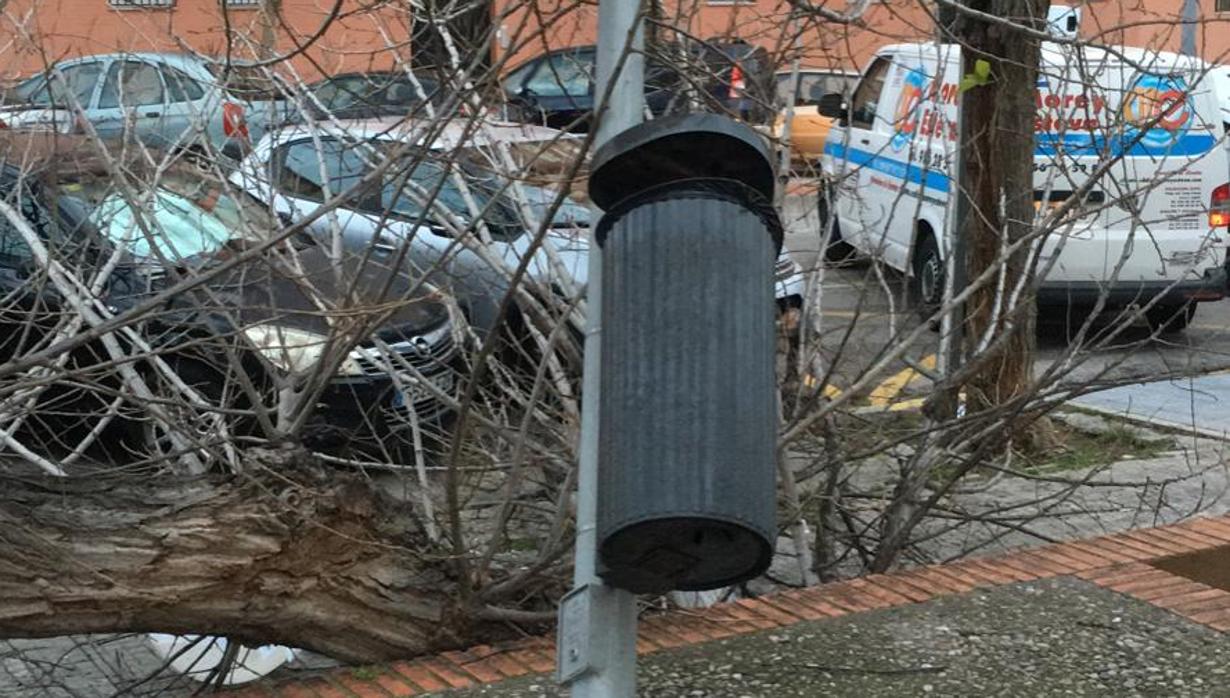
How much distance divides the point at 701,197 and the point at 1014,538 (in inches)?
172

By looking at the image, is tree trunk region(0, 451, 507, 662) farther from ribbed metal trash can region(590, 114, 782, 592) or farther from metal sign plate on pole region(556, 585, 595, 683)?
ribbed metal trash can region(590, 114, 782, 592)

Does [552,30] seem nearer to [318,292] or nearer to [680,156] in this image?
[318,292]

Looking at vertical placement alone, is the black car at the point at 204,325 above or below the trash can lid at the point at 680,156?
below

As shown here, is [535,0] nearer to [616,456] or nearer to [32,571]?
[616,456]

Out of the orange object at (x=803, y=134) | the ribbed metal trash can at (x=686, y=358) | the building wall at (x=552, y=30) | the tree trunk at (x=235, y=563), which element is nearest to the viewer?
the ribbed metal trash can at (x=686, y=358)

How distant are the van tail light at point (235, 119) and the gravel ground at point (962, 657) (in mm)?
2800

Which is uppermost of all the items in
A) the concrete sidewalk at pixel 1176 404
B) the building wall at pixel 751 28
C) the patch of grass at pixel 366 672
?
the building wall at pixel 751 28

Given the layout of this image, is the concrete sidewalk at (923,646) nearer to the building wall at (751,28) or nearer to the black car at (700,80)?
the black car at (700,80)

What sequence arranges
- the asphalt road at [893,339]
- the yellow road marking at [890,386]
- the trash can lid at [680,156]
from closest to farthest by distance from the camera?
the trash can lid at [680,156] → the asphalt road at [893,339] → the yellow road marking at [890,386]

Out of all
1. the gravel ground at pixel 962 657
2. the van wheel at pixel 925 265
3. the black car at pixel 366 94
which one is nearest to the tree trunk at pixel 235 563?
the gravel ground at pixel 962 657

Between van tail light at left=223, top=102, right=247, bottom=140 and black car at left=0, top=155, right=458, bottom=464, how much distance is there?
24 centimetres

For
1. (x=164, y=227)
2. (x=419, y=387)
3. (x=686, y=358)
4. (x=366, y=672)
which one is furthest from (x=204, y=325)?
(x=686, y=358)

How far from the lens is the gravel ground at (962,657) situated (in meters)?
4.05

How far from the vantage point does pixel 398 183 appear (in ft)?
14.9
